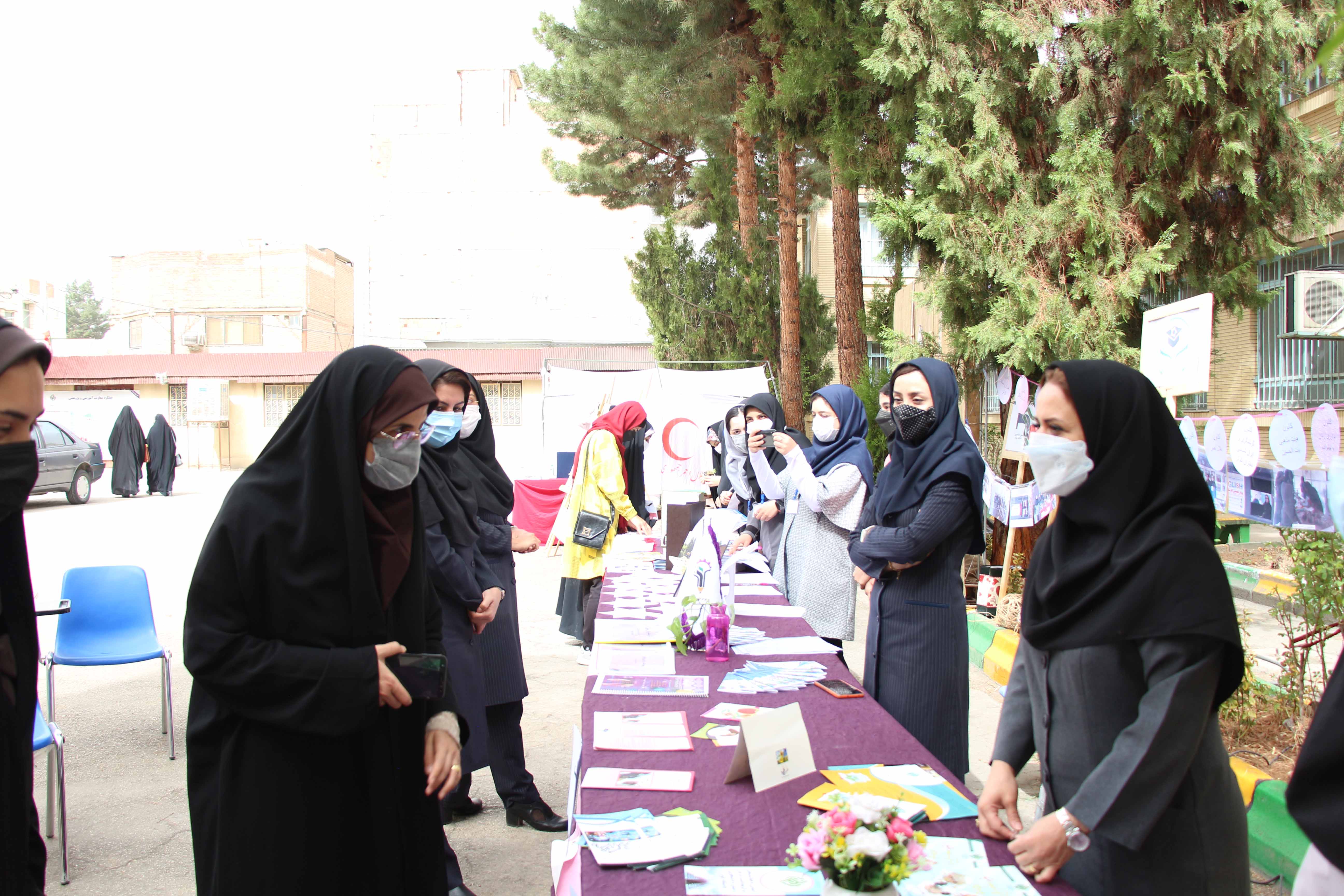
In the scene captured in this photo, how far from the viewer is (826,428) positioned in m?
4.25

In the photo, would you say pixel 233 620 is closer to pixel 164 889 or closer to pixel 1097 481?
pixel 1097 481

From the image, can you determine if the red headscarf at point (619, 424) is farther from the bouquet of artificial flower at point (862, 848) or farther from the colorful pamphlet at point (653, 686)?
the bouquet of artificial flower at point (862, 848)

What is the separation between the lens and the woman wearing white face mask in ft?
13.4

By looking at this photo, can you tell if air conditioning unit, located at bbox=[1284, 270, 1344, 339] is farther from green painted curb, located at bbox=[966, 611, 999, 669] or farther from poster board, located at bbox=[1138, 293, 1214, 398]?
green painted curb, located at bbox=[966, 611, 999, 669]

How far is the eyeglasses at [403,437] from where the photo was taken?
186 cm

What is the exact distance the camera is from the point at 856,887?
1393mm

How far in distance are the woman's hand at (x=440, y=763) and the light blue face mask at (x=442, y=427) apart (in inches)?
54.4

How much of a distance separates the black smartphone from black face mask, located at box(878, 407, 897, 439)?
203cm

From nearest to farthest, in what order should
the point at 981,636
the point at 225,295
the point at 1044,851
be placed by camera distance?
1. the point at 1044,851
2. the point at 981,636
3. the point at 225,295

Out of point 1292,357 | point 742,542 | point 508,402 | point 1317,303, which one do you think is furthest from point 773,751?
point 508,402

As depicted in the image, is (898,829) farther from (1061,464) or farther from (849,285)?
(849,285)

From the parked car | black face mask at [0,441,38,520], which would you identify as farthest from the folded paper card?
the parked car

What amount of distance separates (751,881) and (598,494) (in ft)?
14.4

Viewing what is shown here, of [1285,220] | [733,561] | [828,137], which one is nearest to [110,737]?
[733,561]
